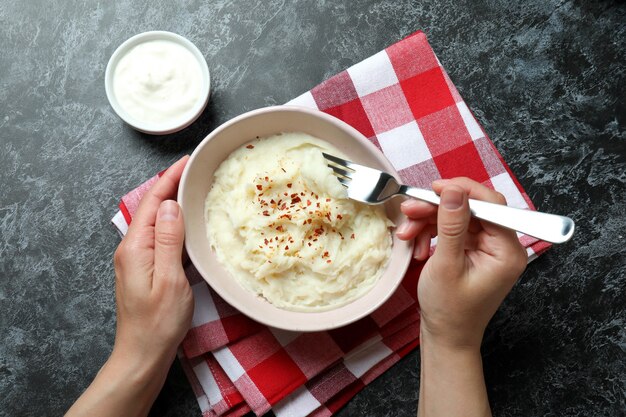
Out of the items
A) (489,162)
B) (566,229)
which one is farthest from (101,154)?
(566,229)

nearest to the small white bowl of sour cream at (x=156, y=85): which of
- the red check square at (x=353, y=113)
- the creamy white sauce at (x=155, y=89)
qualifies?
the creamy white sauce at (x=155, y=89)

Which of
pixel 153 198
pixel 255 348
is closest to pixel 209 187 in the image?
pixel 153 198

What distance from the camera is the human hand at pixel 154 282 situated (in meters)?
1.88

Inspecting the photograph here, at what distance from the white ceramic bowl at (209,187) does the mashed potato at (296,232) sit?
0.03 meters

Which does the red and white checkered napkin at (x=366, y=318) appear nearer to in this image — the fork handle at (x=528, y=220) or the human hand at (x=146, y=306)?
the human hand at (x=146, y=306)

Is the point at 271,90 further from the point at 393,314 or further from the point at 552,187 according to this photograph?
the point at 552,187

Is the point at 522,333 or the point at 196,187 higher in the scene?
the point at 196,187

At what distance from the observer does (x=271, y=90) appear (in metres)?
2.30

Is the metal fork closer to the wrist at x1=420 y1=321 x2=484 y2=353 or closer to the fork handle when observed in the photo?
the fork handle

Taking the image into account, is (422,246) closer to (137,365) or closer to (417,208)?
(417,208)

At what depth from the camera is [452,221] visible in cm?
165

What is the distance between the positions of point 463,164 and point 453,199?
23.2 inches

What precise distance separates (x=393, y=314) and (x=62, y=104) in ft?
5.09

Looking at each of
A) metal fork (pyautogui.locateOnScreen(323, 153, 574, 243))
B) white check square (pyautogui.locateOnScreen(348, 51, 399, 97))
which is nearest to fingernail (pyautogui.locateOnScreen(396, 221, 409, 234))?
metal fork (pyautogui.locateOnScreen(323, 153, 574, 243))
